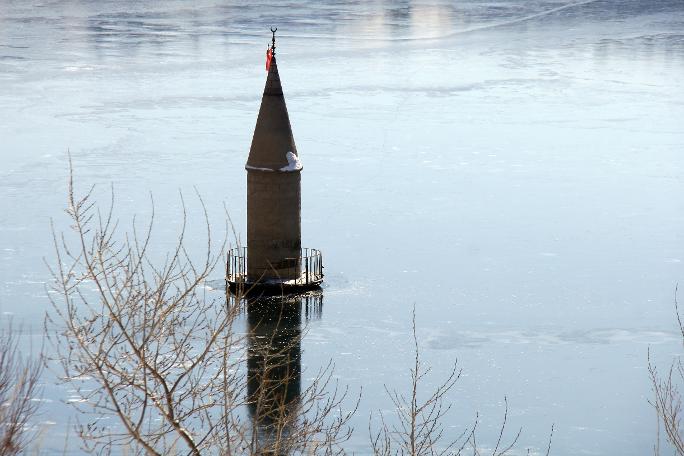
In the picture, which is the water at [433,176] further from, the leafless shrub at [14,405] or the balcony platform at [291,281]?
the leafless shrub at [14,405]

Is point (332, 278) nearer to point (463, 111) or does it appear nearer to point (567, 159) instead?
point (567, 159)

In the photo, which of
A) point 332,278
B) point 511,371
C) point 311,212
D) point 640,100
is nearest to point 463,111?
point 640,100

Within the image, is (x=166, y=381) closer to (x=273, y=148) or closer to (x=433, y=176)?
(x=273, y=148)

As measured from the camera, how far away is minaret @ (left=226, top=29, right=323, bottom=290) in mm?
42750

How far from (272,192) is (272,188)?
0.41 ft

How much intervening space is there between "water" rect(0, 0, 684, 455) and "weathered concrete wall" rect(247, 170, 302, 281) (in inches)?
75.6

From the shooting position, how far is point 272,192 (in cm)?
4316

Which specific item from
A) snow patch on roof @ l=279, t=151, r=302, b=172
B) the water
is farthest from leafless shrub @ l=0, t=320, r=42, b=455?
snow patch on roof @ l=279, t=151, r=302, b=172

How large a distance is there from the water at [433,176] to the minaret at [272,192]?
193cm

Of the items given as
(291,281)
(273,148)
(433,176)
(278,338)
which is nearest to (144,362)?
(278,338)

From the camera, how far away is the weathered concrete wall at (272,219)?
43094 mm

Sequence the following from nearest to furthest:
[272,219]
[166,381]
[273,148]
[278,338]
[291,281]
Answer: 1. [166,381]
2. [278,338]
3. [273,148]
4. [272,219]
5. [291,281]

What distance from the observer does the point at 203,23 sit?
448 feet

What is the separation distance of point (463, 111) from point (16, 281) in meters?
43.5
